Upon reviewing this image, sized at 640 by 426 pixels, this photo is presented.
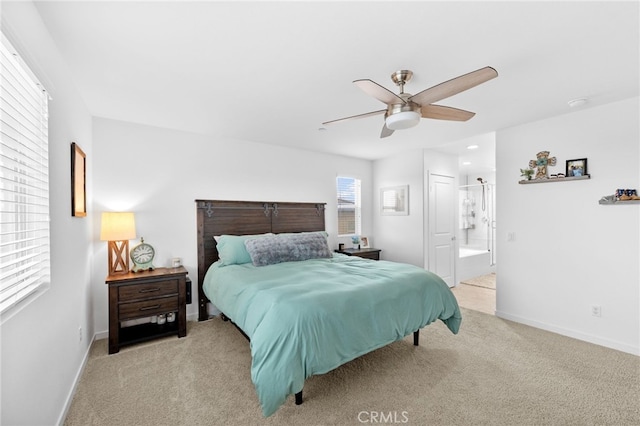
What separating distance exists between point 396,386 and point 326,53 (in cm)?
249

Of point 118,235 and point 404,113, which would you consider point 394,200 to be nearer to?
point 404,113

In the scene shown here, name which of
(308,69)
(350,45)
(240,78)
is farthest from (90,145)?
(350,45)

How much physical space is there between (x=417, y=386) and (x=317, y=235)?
6.97 ft

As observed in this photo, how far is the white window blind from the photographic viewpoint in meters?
1.19

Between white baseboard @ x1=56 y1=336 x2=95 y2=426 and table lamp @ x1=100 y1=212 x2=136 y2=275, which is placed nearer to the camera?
white baseboard @ x1=56 y1=336 x2=95 y2=426

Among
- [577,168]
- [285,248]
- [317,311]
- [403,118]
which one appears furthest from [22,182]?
[577,168]

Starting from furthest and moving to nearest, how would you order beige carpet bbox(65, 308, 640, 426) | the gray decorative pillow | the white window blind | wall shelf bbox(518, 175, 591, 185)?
the gray decorative pillow
wall shelf bbox(518, 175, 591, 185)
beige carpet bbox(65, 308, 640, 426)
the white window blind

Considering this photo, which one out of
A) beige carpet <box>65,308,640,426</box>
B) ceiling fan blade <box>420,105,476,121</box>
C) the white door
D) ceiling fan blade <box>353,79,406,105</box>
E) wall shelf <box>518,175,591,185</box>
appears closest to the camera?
ceiling fan blade <box>353,79,406,105</box>

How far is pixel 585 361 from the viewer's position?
2547mm

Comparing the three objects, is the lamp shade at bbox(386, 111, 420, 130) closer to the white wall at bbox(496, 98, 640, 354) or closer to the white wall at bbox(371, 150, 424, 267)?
the white wall at bbox(496, 98, 640, 354)

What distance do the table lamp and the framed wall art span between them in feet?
1.41

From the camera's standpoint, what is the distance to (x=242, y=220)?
3961mm

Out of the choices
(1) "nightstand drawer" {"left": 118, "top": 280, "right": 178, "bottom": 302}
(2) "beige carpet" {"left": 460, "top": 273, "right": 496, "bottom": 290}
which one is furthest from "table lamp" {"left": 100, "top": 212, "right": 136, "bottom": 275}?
(2) "beige carpet" {"left": 460, "top": 273, "right": 496, "bottom": 290}

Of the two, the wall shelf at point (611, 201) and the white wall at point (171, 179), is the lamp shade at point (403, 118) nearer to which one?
the wall shelf at point (611, 201)
